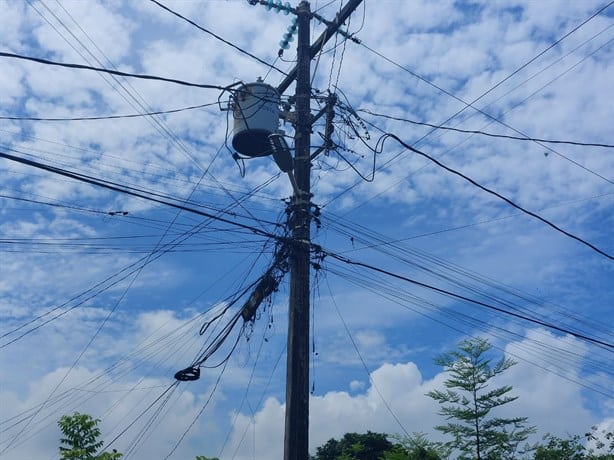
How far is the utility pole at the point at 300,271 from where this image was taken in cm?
916

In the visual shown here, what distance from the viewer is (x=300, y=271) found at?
1033 cm

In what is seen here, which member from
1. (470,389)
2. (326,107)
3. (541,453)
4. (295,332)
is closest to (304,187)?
(326,107)

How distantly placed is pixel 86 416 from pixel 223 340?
237cm

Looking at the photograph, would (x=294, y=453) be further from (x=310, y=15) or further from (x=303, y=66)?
(x=310, y=15)

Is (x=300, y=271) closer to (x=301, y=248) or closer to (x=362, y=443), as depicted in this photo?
(x=301, y=248)

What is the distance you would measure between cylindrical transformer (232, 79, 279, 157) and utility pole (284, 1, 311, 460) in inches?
16.9

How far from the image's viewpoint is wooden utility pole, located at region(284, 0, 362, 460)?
361 inches

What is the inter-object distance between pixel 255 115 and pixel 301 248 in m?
2.58

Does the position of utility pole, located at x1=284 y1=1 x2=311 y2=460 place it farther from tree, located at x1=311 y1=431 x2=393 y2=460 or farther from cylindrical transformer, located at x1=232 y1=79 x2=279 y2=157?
tree, located at x1=311 y1=431 x2=393 y2=460

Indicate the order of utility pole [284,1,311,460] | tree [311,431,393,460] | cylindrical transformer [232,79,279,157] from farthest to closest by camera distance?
tree [311,431,393,460] → cylindrical transformer [232,79,279,157] → utility pole [284,1,311,460]

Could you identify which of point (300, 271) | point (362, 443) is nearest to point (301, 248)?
point (300, 271)

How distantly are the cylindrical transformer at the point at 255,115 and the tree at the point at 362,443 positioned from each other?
20123mm

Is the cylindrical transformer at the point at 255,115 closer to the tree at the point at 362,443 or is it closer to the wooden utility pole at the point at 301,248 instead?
the wooden utility pole at the point at 301,248

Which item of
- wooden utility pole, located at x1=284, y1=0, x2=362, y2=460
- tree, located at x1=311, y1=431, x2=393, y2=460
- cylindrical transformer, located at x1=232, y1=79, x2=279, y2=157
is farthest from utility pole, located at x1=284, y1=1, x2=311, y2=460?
tree, located at x1=311, y1=431, x2=393, y2=460
